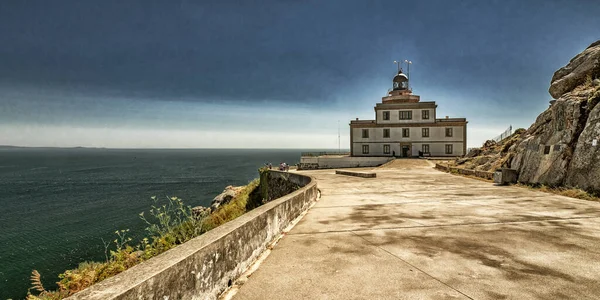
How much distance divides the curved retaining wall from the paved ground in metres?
0.34

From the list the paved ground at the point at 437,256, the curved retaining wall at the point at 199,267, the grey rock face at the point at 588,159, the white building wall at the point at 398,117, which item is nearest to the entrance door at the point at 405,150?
the white building wall at the point at 398,117

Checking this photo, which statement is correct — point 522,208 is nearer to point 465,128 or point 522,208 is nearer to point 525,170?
point 525,170

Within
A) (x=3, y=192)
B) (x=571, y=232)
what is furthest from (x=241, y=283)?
(x=3, y=192)

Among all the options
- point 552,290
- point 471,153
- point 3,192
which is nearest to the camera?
point 552,290

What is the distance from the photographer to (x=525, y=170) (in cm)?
1472

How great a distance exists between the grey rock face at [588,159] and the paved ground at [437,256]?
9.73ft

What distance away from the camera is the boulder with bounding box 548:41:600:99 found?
16.0 metres

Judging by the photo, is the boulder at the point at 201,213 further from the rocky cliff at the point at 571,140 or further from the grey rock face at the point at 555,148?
the grey rock face at the point at 555,148

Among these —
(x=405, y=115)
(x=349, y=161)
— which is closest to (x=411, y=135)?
(x=405, y=115)

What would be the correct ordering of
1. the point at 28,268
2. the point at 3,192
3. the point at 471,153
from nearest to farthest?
1. the point at 28,268
2. the point at 471,153
3. the point at 3,192

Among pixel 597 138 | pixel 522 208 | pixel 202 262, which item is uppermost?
pixel 597 138

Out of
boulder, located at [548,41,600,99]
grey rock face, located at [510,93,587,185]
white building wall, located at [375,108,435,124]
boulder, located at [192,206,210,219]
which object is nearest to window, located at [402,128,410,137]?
white building wall, located at [375,108,435,124]

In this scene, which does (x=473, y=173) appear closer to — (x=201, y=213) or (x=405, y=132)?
(x=201, y=213)

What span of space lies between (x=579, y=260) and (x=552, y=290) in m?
1.57
